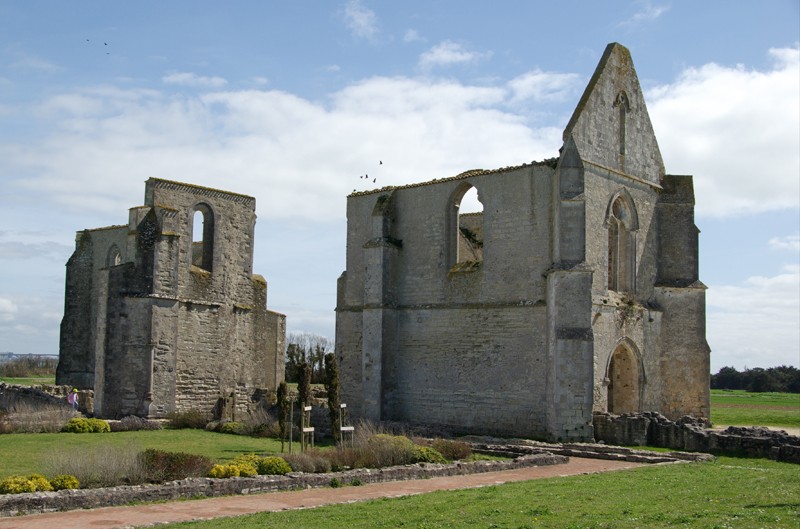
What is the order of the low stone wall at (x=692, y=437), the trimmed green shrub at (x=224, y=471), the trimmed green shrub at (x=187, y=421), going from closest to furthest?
1. the trimmed green shrub at (x=224, y=471)
2. the low stone wall at (x=692, y=437)
3. the trimmed green shrub at (x=187, y=421)

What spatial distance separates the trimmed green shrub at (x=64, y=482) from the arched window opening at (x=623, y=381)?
57.3 ft

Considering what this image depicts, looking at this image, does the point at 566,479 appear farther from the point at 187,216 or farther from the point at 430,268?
the point at 187,216

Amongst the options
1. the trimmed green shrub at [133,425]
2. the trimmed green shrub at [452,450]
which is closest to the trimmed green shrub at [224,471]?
the trimmed green shrub at [452,450]

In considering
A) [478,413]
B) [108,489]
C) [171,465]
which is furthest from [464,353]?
[108,489]

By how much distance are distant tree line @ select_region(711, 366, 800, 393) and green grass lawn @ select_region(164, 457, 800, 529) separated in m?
55.3

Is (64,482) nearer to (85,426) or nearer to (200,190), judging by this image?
(85,426)

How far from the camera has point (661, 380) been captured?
90.1 feet

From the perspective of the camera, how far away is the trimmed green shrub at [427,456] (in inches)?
686

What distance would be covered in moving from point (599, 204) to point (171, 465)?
1573 cm

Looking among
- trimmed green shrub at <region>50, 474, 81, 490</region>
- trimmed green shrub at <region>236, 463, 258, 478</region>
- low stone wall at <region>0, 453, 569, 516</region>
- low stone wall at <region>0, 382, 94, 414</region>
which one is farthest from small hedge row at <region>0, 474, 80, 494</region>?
low stone wall at <region>0, 382, 94, 414</region>

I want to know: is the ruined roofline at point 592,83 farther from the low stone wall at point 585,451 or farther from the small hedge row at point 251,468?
the small hedge row at point 251,468

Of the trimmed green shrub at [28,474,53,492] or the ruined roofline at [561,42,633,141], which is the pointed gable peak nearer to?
the ruined roofline at [561,42,633,141]

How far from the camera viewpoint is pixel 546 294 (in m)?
24.8

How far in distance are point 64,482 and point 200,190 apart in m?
19.3
